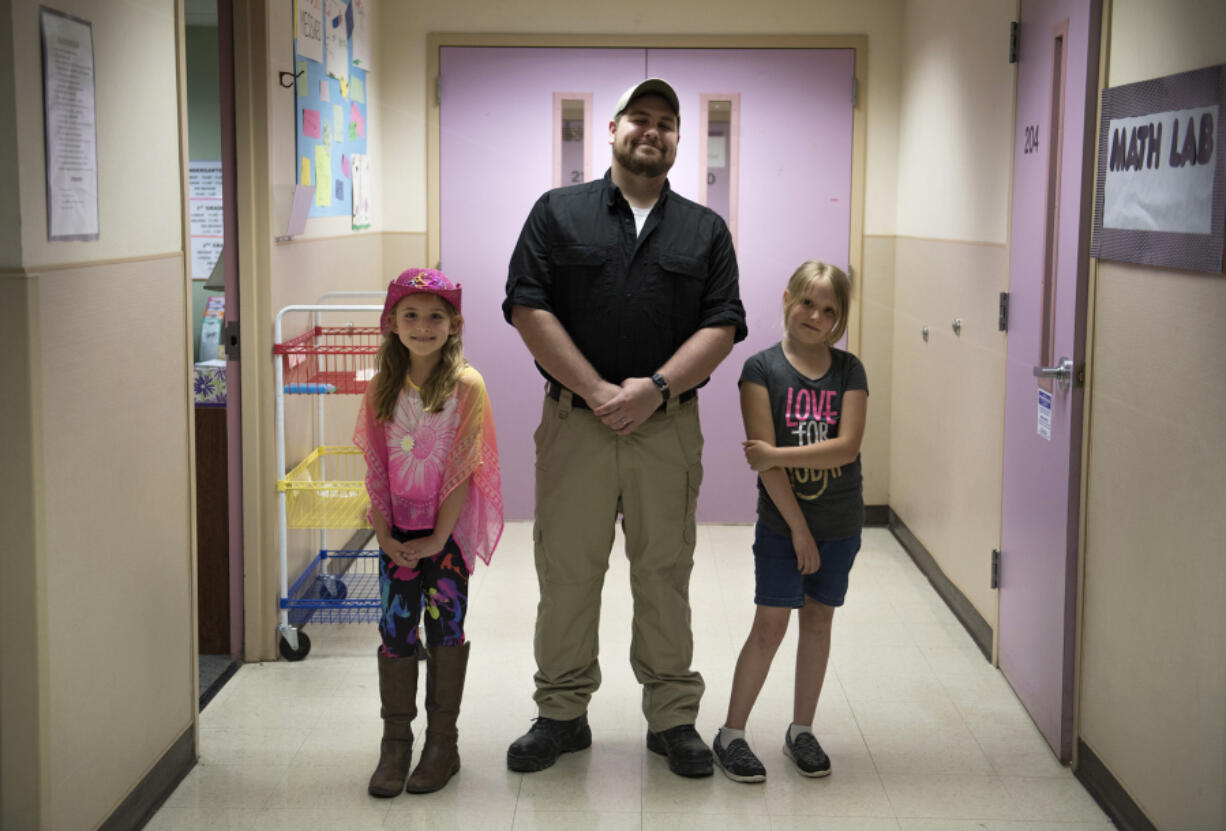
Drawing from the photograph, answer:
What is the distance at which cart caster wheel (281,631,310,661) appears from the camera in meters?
3.69

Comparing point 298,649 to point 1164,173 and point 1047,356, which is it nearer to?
point 1047,356

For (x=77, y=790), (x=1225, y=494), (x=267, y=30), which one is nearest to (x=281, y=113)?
(x=267, y=30)

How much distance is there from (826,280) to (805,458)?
1.28ft

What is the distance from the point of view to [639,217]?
2916mm

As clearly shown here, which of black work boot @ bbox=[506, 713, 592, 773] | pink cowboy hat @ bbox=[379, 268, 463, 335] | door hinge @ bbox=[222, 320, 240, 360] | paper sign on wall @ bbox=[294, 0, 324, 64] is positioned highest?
paper sign on wall @ bbox=[294, 0, 324, 64]

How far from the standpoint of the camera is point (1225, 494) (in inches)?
87.6

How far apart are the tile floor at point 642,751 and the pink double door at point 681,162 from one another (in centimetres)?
146

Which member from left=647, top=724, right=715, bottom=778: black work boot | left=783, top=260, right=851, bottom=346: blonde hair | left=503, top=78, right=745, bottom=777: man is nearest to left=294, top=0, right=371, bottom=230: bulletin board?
left=503, top=78, right=745, bottom=777: man

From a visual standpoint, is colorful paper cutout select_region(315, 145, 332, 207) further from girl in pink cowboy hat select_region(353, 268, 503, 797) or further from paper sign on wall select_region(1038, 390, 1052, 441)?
paper sign on wall select_region(1038, 390, 1052, 441)

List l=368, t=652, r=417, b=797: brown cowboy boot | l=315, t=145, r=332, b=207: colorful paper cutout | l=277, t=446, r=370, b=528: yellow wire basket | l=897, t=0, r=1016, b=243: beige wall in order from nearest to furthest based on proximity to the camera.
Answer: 1. l=368, t=652, r=417, b=797: brown cowboy boot
2. l=277, t=446, r=370, b=528: yellow wire basket
3. l=897, t=0, r=1016, b=243: beige wall
4. l=315, t=145, r=332, b=207: colorful paper cutout

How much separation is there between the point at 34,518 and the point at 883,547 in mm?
3609

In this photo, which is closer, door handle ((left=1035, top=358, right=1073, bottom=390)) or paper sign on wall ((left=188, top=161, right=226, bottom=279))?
door handle ((left=1035, top=358, right=1073, bottom=390))

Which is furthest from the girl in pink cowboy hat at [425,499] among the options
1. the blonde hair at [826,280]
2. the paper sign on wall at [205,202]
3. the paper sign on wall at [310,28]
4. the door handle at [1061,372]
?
the paper sign on wall at [205,202]

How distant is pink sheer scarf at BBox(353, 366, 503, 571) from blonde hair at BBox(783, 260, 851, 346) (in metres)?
0.71
